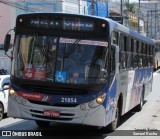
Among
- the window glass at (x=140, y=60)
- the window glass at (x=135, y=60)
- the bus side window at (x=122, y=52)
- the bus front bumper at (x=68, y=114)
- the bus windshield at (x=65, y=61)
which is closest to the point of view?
the bus front bumper at (x=68, y=114)

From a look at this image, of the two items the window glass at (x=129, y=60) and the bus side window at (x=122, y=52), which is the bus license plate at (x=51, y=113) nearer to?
the bus side window at (x=122, y=52)

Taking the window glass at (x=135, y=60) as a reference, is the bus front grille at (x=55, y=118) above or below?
below

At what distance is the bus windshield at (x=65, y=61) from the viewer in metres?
9.03

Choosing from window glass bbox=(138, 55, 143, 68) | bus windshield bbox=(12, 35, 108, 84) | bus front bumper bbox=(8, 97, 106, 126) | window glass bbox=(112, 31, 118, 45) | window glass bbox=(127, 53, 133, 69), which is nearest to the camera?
bus front bumper bbox=(8, 97, 106, 126)

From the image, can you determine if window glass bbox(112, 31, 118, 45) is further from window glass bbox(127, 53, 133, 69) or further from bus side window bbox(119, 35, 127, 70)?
window glass bbox(127, 53, 133, 69)

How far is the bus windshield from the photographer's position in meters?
9.03

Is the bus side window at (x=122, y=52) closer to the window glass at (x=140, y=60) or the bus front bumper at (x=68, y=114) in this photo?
the bus front bumper at (x=68, y=114)

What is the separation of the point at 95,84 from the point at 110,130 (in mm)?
2214

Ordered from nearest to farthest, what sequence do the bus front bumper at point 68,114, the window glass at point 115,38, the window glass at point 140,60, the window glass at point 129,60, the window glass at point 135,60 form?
A: the bus front bumper at point 68,114 < the window glass at point 115,38 < the window glass at point 129,60 < the window glass at point 135,60 < the window glass at point 140,60

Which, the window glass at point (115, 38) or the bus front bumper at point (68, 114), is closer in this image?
the bus front bumper at point (68, 114)

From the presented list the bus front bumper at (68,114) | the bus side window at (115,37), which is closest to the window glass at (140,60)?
the bus side window at (115,37)

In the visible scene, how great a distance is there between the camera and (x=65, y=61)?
9086 mm

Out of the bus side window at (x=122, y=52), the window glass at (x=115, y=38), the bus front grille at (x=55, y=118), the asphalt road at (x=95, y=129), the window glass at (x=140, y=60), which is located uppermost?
the window glass at (x=115, y=38)

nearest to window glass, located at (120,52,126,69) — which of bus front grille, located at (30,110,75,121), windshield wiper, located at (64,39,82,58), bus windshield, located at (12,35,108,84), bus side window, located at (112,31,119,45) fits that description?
bus side window, located at (112,31,119,45)
